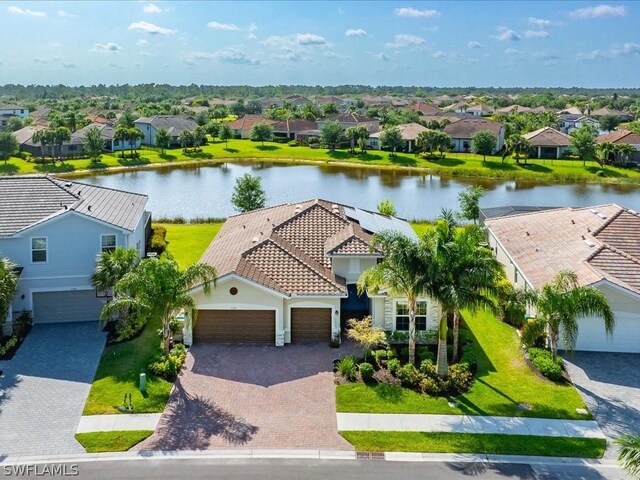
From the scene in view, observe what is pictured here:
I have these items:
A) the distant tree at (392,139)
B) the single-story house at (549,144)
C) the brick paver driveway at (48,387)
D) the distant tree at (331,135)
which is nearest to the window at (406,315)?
the brick paver driveway at (48,387)

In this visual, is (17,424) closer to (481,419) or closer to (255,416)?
(255,416)

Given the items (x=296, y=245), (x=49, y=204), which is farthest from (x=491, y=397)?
(x=49, y=204)

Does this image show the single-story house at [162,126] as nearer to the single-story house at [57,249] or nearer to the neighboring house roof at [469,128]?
the neighboring house roof at [469,128]

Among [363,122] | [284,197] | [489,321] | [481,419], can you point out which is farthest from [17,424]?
[363,122]

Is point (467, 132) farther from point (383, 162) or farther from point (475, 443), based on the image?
point (475, 443)

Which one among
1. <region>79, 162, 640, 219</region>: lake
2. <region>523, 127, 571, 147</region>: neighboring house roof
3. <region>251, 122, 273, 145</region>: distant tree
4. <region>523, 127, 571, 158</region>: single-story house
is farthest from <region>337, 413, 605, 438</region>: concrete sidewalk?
<region>251, 122, 273, 145</region>: distant tree
